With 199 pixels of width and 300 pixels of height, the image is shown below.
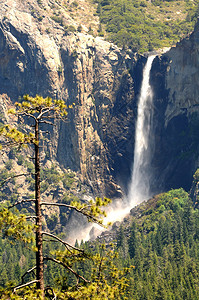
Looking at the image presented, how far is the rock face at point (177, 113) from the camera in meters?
153

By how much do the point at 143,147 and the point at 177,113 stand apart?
14629 millimetres

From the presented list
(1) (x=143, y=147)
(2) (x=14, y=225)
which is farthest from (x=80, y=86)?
(2) (x=14, y=225)

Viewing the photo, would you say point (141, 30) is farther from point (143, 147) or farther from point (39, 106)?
point (39, 106)

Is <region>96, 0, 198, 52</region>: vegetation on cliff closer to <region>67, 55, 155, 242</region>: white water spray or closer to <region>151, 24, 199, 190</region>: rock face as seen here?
<region>67, 55, 155, 242</region>: white water spray

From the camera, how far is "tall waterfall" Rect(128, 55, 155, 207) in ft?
541

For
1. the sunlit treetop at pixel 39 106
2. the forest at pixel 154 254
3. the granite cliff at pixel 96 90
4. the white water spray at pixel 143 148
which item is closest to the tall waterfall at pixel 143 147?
the white water spray at pixel 143 148

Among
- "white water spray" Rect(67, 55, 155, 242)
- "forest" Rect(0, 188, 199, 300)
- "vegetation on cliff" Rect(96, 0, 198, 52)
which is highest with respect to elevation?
"vegetation on cliff" Rect(96, 0, 198, 52)

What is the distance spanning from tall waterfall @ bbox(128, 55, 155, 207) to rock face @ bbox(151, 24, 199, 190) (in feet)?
6.68

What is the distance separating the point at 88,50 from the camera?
17375cm

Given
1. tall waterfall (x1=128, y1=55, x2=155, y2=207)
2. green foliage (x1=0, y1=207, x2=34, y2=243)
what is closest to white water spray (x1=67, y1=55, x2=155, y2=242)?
tall waterfall (x1=128, y1=55, x2=155, y2=207)

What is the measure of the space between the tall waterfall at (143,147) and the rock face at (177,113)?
2.04 metres

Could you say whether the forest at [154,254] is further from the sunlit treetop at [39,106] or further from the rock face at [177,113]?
the sunlit treetop at [39,106]

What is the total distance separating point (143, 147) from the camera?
165m

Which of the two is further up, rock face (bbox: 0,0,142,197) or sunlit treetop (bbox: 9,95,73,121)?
rock face (bbox: 0,0,142,197)
